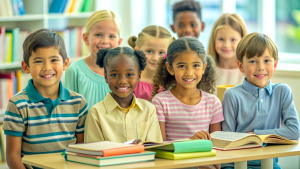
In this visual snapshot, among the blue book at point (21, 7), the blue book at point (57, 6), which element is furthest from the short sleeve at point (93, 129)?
the blue book at point (57, 6)

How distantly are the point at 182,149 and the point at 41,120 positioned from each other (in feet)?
2.32

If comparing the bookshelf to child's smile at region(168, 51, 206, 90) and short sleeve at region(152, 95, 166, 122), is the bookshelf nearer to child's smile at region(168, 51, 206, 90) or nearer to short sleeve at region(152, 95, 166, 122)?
short sleeve at region(152, 95, 166, 122)

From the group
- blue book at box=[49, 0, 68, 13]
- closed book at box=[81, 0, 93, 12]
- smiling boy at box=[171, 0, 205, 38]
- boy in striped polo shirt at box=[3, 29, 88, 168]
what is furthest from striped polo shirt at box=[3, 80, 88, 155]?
closed book at box=[81, 0, 93, 12]

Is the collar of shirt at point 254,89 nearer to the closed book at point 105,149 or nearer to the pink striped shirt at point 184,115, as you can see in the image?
the pink striped shirt at point 184,115

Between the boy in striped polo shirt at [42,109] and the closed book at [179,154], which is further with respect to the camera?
the boy in striped polo shirt at [42,109]

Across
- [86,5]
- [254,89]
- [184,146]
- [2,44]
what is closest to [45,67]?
[184,146]

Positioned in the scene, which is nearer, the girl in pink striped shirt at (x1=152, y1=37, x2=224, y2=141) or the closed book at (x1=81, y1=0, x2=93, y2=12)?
the girl in pink striped shirt at (x1=152, y1=37, x2=224, y2=141)

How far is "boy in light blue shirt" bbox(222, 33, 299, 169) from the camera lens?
2498mm

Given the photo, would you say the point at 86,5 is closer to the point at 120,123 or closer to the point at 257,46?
the point at 257,46

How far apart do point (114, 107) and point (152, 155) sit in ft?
1.50

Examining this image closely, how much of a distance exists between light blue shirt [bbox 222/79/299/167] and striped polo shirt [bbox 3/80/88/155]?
791 mm

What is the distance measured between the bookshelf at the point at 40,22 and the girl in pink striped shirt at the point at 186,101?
206 cm

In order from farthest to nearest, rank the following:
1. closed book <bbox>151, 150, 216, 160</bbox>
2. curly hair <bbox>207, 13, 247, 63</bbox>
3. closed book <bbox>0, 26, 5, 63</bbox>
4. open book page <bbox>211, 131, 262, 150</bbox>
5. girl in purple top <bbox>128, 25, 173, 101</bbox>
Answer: closed book <bbox>0, 26, 5, 63</bbox>
curly hair <bbox>207, 13, 247, 63</bbox>
girl in purple top <bbox>128, 25, 173, 101</bbox>
open book page <bbox>211, 131, 262, 150</bbox>
closed book <bbox>151, 150, 216, 160</bbox>

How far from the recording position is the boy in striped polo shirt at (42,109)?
2203 millimetres
